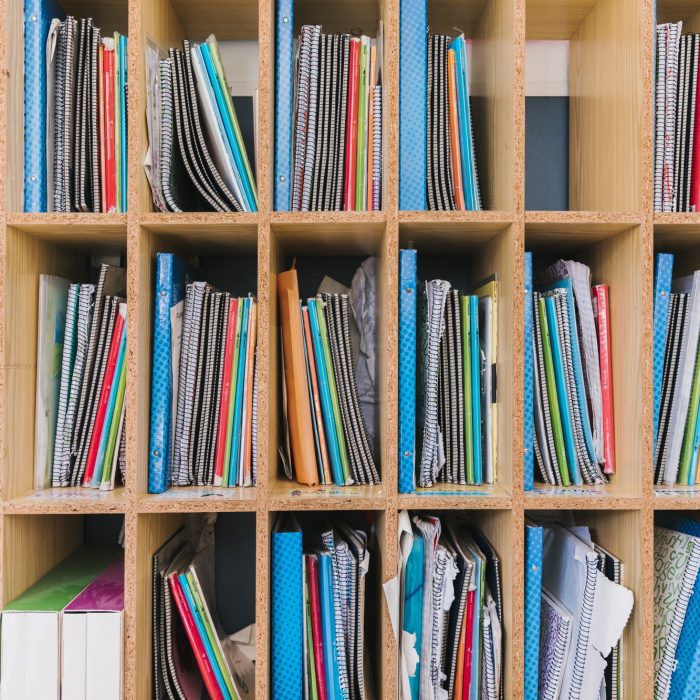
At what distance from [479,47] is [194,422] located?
3.54ft

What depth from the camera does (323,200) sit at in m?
1.14

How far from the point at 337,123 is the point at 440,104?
0.71 ft

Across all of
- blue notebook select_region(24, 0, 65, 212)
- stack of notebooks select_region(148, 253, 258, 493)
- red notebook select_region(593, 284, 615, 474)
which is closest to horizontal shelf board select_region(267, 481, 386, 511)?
stack of notebooks select_region(148, 253, 258, 493)

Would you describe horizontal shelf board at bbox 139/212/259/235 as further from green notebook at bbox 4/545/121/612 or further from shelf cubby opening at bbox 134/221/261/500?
green notebook at bbox 4/545/121/612

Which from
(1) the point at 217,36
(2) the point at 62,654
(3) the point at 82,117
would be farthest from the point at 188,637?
(1) the point at 217,36

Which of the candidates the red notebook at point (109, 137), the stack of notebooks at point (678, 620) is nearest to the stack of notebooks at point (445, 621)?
the stack of notebooks at point (678, 620)

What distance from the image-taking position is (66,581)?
115 cm

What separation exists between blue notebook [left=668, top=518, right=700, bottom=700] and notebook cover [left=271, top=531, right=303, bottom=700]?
731 millimetres

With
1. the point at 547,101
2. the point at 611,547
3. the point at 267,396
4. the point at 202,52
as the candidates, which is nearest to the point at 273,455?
the point at 267,396

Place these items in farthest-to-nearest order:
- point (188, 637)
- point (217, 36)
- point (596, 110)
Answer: point (217, 36) < point (596, 110) < point (188, 637)

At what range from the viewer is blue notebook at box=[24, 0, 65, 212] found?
1.09 meters

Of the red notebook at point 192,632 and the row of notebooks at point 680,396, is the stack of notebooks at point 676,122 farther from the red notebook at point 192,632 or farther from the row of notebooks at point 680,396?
the red notebook at point 192,632

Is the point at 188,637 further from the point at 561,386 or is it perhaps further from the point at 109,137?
the point at 109,137

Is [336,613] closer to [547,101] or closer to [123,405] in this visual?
[123,405]
